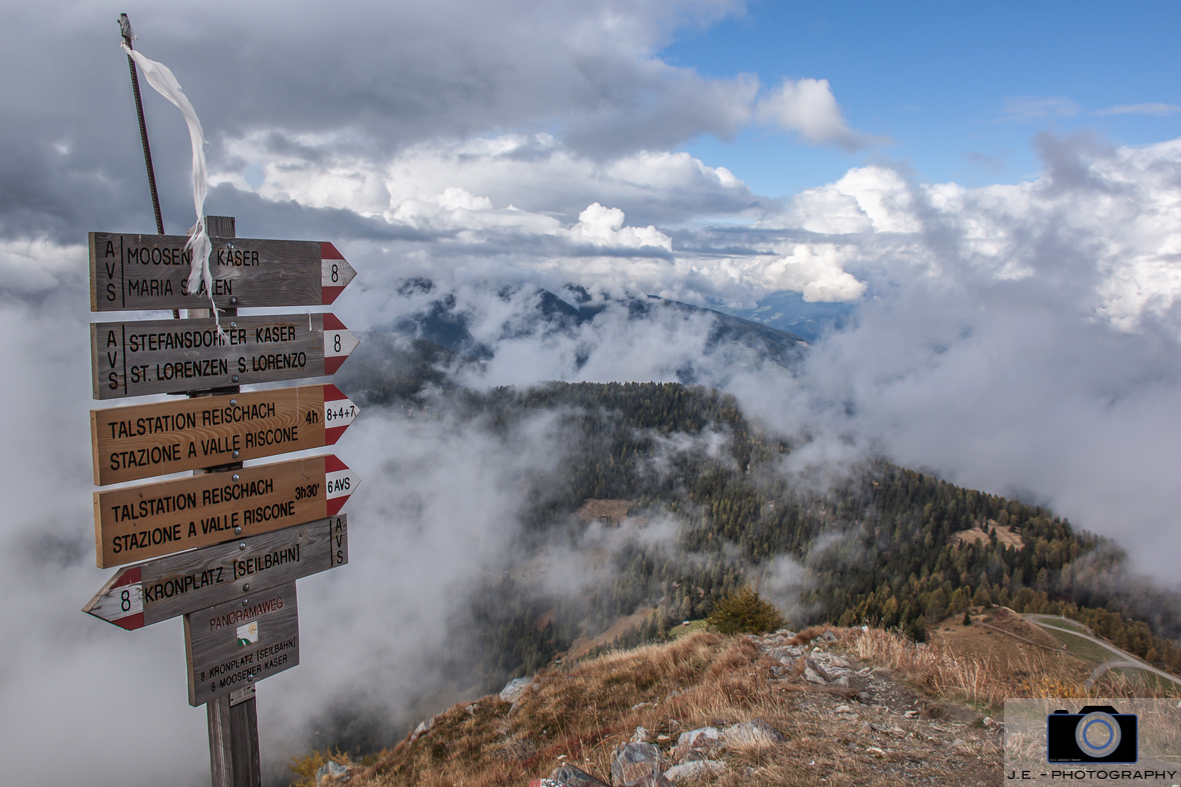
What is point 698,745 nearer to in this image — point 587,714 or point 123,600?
point 587,714

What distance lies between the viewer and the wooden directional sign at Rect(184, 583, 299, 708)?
16.1 ft

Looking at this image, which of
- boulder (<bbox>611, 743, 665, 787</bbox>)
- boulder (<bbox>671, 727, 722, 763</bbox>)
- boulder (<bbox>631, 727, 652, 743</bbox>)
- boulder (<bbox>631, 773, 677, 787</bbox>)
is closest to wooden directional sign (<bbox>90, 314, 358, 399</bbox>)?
boulder (<bbox>631, 773, 677, 787</bbox>)

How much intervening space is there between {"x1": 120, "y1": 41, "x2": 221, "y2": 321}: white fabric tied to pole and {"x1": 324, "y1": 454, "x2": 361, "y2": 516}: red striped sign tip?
1663 mm

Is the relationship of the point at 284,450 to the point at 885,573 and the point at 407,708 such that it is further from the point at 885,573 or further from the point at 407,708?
the point at 407,708

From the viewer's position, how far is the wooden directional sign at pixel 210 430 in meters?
4.50

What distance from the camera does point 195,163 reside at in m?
4.66

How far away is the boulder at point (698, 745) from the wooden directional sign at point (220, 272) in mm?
6406

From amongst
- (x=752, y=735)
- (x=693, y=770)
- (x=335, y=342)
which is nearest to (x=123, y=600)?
(x=335, y=342)

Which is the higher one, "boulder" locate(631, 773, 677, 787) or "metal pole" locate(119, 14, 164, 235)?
"metal pole" locate(119, 14, 164, 235)

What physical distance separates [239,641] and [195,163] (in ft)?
14.0

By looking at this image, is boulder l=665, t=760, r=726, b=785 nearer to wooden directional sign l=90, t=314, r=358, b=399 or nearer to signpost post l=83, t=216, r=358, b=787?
signpost post l=83, t=216, r=358, b=787

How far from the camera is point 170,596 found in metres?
4.75

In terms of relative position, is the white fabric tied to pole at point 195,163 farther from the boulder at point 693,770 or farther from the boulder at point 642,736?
the boulder at point 642,736

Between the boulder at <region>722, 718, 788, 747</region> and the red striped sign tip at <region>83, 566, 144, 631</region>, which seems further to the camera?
the boulder at <region>722, 718, 788, 747</region>
